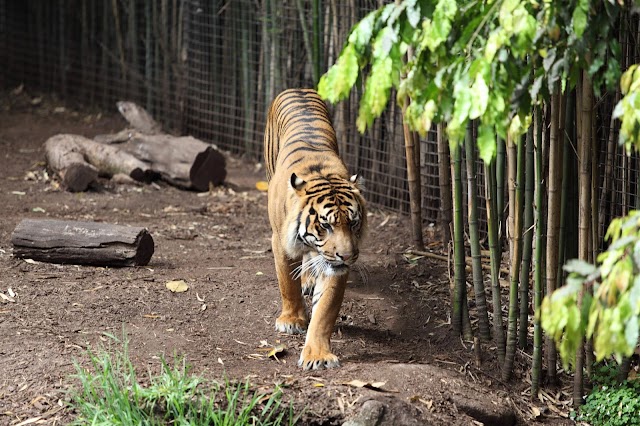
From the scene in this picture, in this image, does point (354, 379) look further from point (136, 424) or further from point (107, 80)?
point (107, 80)

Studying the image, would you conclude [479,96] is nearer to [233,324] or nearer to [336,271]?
[336,271]

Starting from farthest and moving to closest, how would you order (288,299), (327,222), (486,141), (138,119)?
(138,119) < (288,299) < (327,222) < (486,141)

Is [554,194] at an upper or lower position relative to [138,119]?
upper

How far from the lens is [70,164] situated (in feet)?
23.4

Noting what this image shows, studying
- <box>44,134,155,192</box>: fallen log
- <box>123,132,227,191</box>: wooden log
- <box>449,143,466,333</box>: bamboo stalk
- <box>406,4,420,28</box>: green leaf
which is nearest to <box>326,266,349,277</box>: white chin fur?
<box>449,143,466,333</box>: bamboo stalk

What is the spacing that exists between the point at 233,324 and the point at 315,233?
0.78m

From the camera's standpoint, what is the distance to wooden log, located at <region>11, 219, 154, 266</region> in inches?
204

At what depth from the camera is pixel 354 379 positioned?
397 centimetres

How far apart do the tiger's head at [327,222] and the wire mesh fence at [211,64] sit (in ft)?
4.64

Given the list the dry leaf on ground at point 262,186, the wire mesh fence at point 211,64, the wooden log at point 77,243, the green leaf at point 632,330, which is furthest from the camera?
the dry leaf on ground at point 262,186

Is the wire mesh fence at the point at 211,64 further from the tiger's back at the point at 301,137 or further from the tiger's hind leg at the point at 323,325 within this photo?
the tiger's hind leg at the point at 323,325

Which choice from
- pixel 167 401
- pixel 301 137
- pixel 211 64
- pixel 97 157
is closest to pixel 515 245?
pixel 301 137

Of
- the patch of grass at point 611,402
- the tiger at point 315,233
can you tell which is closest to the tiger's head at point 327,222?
the tiger at point 315,233

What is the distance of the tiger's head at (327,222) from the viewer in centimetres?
418
